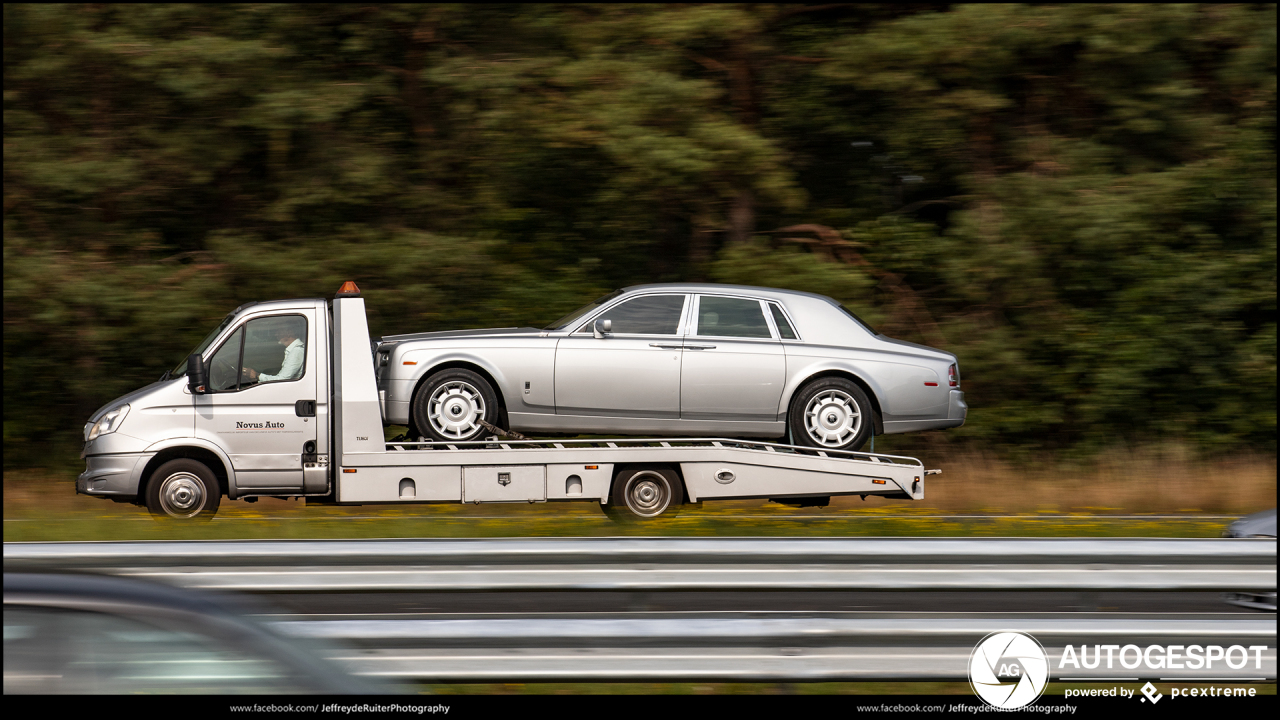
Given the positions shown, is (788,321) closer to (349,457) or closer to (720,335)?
(720,335)

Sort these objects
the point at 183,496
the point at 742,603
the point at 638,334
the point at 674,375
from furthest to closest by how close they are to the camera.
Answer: the point at 638,334 < the point at 674,375 < the point at 183,496 < the point at 742,603

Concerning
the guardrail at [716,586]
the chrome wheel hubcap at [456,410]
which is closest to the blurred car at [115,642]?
the guardrail at [716,586]

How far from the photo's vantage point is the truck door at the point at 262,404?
905 centimetres

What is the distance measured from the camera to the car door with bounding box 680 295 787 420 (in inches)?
362

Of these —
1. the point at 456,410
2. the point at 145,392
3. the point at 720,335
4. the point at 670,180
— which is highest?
the point at 670,180

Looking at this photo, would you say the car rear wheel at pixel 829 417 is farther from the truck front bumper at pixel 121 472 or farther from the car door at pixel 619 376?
the truck front bumper at pixel 121 472

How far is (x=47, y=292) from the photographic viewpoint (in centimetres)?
1362

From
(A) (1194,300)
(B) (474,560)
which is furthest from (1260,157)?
(B) (474,560)

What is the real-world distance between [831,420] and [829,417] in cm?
3

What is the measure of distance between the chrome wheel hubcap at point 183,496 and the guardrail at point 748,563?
388 cm

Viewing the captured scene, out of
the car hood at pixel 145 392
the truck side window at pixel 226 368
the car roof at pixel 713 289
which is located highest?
the car roof at pixel 713 289

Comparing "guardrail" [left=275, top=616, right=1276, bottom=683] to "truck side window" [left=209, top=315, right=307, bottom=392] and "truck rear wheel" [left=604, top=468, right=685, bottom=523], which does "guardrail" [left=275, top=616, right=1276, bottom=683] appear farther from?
"truck side window" [left=209, top=315, right=307, bottom=392]

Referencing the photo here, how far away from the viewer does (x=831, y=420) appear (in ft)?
30.8

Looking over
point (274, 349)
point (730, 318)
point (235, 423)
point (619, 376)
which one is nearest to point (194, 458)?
point (235, 423)
